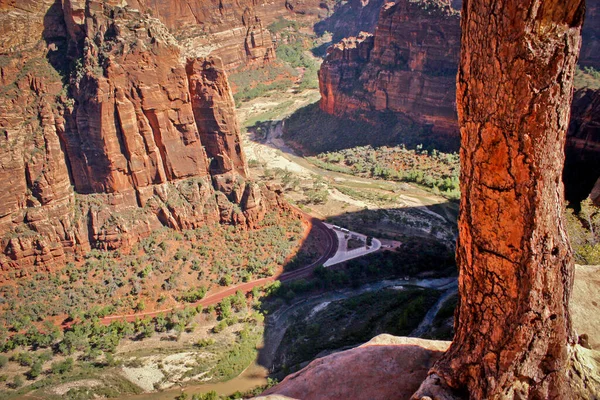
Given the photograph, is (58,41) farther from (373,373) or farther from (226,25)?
(226,25)

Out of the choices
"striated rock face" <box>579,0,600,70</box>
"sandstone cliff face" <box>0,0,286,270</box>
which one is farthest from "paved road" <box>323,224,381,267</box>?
"striated rock face" <box>579,0,600,70</box>

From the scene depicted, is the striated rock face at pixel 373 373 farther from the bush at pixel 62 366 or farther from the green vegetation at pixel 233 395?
the bush at pixel 62 366

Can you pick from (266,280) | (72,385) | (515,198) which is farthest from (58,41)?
(515,198)

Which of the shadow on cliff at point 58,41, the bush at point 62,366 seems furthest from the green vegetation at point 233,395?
the shadow on cliff at point 58,41

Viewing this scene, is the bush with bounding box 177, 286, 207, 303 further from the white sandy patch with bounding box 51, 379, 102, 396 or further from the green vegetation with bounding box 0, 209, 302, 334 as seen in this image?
the white sandy patch with bounding box 51, 379, 102, 396

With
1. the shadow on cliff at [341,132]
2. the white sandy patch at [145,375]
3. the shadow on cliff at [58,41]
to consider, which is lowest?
the white sandy patch at [145,375]

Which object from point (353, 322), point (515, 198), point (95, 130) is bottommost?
point (353, 322)

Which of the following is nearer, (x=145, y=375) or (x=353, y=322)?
(x=145, y=375)
